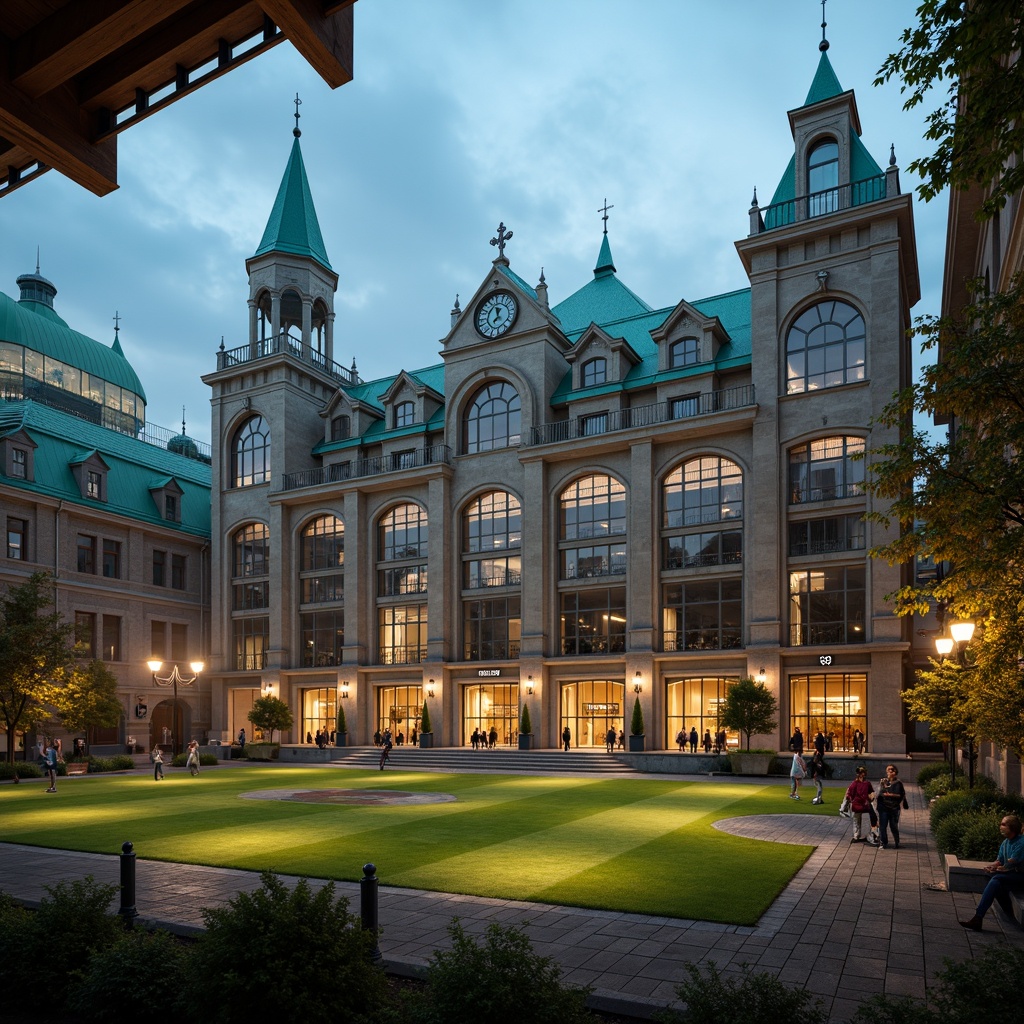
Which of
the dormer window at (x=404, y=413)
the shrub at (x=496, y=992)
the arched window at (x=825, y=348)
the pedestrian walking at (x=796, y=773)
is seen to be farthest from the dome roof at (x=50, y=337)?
the shrub at (x=496, y=992)

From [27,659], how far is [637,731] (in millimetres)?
26891

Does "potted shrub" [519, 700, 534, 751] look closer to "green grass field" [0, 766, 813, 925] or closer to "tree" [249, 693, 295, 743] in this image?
"green grass field" [0, 766, 813, 925]

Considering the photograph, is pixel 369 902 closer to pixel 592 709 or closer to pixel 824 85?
pixel 592 709

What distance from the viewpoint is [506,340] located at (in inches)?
1955

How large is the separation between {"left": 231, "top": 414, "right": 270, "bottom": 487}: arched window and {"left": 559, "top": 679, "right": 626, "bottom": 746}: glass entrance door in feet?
82.6

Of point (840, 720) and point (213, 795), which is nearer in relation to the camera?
point (213, 795)

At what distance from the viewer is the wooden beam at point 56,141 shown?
4863 millimetres

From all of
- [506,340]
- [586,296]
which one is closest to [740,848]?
[506,340]

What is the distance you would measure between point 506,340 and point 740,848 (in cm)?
3649

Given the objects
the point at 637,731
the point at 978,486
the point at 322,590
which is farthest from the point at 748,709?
the point at 322,590

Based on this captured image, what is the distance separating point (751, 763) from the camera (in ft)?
115

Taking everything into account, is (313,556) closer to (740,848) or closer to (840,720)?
(840,720)

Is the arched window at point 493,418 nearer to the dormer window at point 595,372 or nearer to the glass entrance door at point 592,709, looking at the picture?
the dormer window at point 595,372

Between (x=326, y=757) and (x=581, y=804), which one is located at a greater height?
(x=581, y=804)
